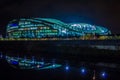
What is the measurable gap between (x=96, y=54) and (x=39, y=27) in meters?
112

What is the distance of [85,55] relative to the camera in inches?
3322

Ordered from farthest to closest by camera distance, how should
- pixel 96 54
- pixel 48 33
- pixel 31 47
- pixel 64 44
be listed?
pixel 48 33 < pixel 31 47 < pixel 64 44 < pixel 96 54

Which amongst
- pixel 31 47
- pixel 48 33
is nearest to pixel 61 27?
pixel 48 33

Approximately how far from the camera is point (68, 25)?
197500mm

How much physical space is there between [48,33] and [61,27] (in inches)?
391

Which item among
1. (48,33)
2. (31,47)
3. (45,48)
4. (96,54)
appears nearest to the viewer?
(96,54)

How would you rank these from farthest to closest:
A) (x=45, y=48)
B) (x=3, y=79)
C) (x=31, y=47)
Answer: (x=31, y=47)
(x=45, y=48)
(x=3, y=79)

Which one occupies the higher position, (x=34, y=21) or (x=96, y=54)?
(x=34, y=21)

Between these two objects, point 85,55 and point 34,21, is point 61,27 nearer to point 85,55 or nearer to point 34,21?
point 34,21

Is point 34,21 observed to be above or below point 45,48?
above

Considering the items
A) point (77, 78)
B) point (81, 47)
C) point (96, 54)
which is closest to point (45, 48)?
point (81, 47)

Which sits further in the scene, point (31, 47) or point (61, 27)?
point (61, 27)

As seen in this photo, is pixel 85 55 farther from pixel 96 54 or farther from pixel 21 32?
pixel 21 32

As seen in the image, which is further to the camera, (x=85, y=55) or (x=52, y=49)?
(x=52, y=49)
